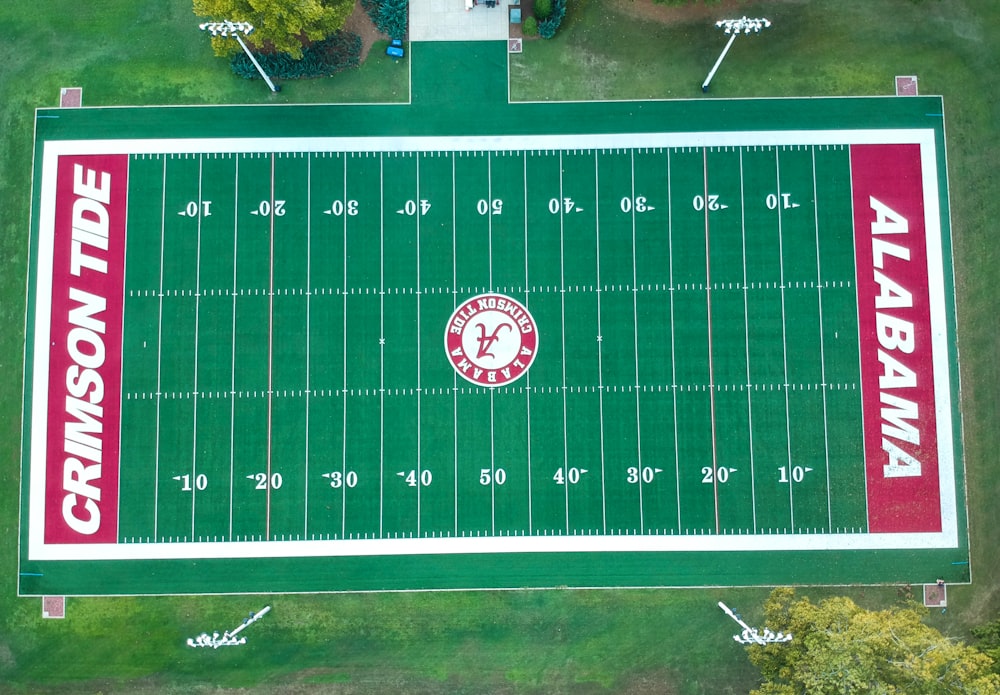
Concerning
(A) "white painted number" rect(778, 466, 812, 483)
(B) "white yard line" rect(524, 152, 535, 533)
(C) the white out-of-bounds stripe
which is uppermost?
(C) the white out-of-bounds stripe

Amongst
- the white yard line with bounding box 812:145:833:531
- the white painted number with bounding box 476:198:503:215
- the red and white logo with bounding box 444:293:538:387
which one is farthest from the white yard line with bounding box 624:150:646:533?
the white yard line with bounding box 812:145:833:531

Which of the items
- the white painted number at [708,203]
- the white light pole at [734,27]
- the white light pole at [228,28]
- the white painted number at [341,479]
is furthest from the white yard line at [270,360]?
the white light pole at [734,27]

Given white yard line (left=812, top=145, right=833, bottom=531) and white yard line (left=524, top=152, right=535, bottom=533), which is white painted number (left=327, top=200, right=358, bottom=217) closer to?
white yard line (left=524, top=152, right=535, bottom=533)

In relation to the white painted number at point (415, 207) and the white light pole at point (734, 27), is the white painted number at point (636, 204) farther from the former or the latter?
the white painted number at point (415, 207)

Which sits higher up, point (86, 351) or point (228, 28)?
point (228, 28)

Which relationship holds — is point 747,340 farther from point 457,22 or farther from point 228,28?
point 228,28

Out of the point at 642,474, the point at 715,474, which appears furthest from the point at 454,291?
the point at 715,474
